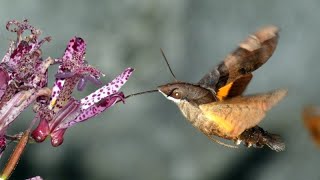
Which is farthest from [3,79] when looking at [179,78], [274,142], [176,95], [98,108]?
[179,78]

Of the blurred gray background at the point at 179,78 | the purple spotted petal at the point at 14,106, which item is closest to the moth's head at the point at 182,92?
the purple spotted petal at the point at 14,106

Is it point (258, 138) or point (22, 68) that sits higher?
point (22, 68)

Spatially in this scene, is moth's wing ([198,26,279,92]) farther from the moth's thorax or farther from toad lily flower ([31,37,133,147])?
toad lily flower ([31,37,133,147])

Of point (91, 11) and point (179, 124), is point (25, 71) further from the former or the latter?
point (179, 124)

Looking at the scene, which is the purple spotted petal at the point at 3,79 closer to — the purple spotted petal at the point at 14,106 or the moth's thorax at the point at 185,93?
the purple spotted petal at the point at 14,106

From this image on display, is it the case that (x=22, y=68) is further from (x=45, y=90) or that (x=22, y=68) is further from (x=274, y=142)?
(x=274, y=142)

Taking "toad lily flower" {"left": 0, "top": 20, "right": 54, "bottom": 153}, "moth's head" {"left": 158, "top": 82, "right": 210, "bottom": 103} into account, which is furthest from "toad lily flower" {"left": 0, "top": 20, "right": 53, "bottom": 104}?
"moth's head" {"left": 158, "top": 82, "right": 210, "bottom": 103}

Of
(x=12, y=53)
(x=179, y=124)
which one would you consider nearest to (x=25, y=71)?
(x=12, y=53)

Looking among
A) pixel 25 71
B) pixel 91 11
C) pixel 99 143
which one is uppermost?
pixel 91 11
